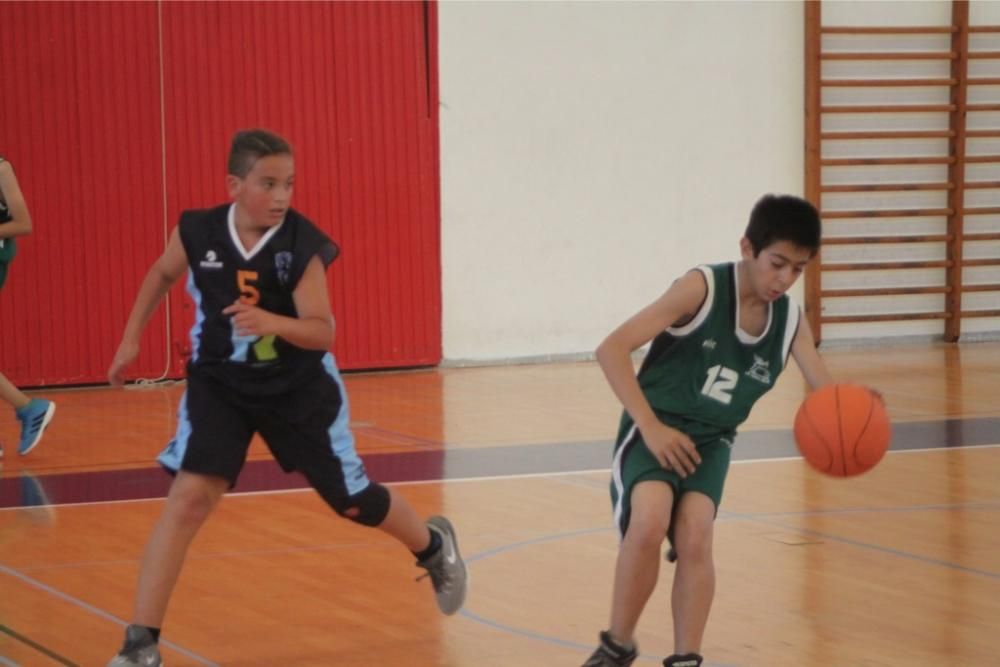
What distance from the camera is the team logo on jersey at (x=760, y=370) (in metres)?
3.89

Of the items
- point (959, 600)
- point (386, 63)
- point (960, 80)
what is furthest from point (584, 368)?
point (959, 600)

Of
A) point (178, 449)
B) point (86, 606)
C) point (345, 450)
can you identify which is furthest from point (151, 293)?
point (86, 606)

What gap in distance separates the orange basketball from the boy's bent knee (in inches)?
44.4

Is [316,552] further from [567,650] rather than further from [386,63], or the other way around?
[386,63]

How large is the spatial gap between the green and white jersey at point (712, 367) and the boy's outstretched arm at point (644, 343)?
0.14 feet

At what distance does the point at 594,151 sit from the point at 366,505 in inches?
322

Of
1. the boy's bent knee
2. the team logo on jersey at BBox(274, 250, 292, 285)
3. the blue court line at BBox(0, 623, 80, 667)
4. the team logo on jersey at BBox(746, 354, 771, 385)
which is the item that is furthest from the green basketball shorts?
the blue court line at BBox(0, 623, 80, 667)

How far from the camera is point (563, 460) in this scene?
24.7 feet

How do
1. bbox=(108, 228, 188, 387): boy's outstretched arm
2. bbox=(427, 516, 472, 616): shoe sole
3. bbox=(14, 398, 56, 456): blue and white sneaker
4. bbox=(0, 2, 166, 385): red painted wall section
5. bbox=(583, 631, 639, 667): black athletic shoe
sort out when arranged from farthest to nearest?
bbox=(0, 2, 166, 385): red painted wall section < bbox=(14, 398, 56, 456): blue and white sneaker < bbox=(427, 516, 472, 616): shoe sole < bbox=(108, 228, 188, 387): boy's outstretched arm < bbox=(583, 631, 639, 667): black athletic shoe

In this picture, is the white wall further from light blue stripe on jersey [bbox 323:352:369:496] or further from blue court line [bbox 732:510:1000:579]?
light blue stripe on jersey [bbox 323:352:369:496]

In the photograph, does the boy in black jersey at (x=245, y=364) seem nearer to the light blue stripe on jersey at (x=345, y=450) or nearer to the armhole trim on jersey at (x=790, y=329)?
the light blue stripe on jersey at (x=345, y=450)

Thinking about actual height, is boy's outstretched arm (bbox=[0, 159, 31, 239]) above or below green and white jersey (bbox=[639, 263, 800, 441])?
above

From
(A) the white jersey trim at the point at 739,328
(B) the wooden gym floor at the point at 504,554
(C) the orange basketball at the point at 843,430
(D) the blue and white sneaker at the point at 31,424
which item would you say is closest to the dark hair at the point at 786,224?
(A) the white jersey trim at the point at 739,328

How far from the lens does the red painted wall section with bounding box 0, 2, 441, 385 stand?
415 inches
